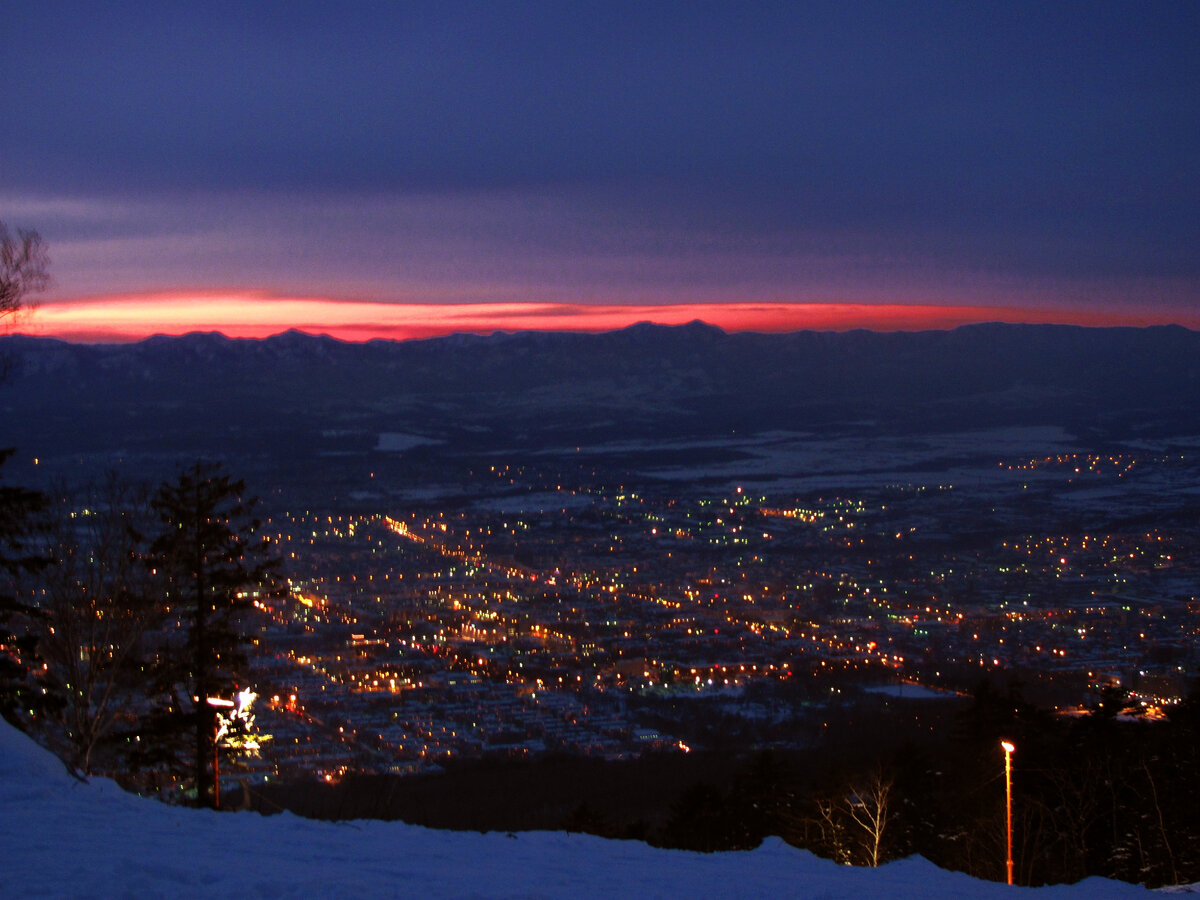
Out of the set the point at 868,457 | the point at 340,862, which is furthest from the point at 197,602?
the point at 868,457

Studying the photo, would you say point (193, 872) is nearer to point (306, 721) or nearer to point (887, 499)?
point (306, 721)

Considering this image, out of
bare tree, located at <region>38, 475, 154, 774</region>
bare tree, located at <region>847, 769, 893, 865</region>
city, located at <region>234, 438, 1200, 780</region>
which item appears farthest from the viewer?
city, located at <region>234, 438, 1200, 780</region>

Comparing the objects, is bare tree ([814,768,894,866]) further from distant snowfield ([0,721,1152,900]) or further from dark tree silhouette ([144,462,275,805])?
dark tree silhouette ([144,462,275,805])

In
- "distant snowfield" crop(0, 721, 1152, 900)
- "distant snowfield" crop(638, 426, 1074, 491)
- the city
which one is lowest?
the city

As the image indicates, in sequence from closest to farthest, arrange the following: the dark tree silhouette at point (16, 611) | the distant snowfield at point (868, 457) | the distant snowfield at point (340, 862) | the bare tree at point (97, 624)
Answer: the distant snowfield at point (340, 862) → the dark tree silhouette at point (16, 611) → the bare tree at point (97, 624) → the distant snowfield at point (868, 457)

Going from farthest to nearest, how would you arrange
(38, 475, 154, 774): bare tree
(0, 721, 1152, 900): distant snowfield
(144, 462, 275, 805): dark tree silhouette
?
(144, 462, 275, 805): dark tree silhouette, (38, 475, 154, 774): bare tree, (0, 721, 1152, 900): distant snowfield

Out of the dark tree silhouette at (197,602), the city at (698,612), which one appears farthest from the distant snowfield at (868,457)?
the dark tree silhouette at (197,602)

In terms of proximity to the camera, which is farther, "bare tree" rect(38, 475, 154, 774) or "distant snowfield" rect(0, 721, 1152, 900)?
"bare tree" rect(38, 475, 154, 774)

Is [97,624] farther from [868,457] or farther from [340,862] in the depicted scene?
[868,457]

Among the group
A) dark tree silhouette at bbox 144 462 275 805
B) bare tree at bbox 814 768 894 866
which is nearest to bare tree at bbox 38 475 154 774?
dark tree silhouette at bbox 144 462 275 805

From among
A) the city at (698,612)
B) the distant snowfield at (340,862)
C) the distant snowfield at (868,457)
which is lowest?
the city at (698,612)

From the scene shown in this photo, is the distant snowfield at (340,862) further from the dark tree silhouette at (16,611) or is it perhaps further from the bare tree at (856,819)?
the bare tree at (856,819)
